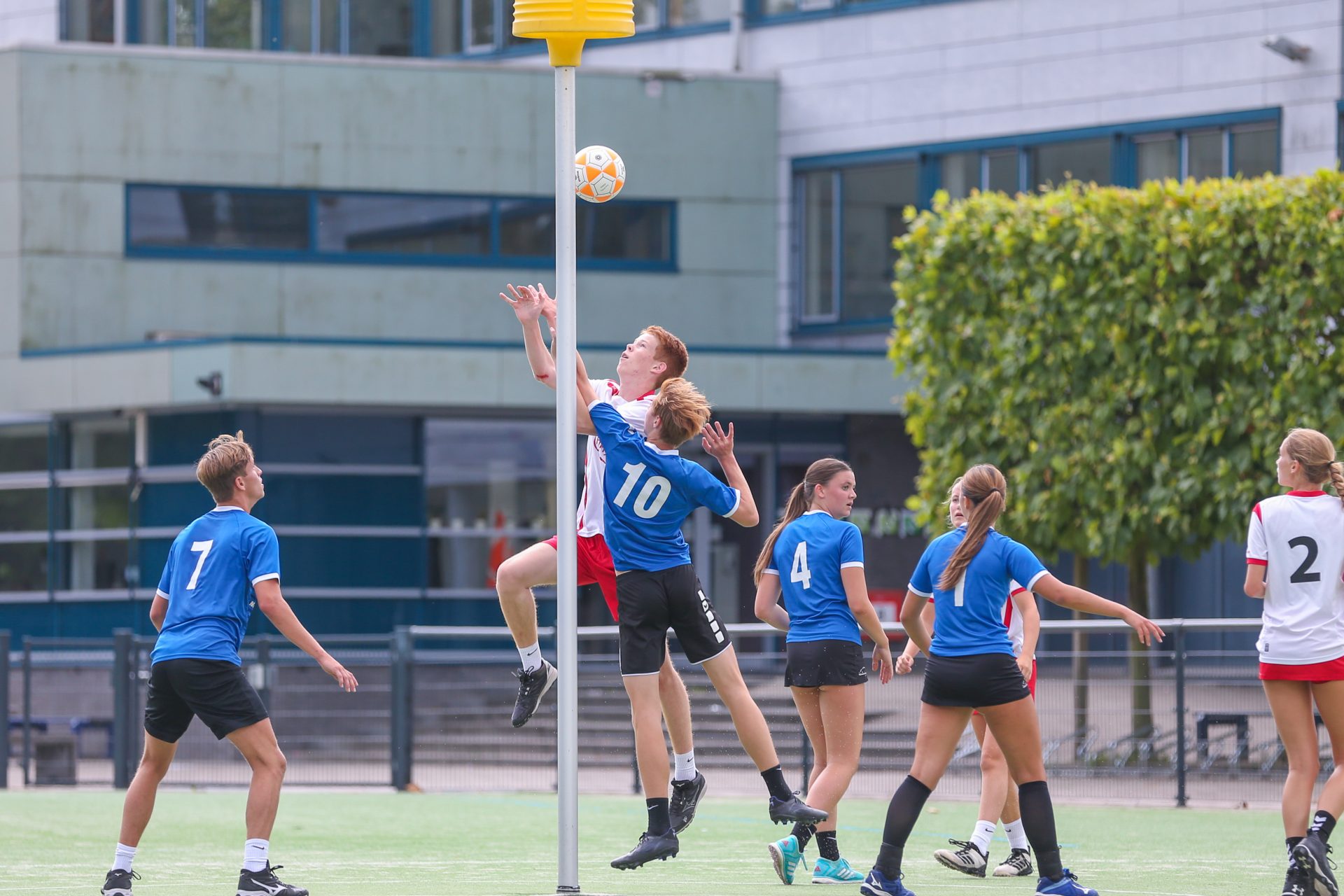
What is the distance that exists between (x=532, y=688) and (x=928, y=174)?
20997 mm

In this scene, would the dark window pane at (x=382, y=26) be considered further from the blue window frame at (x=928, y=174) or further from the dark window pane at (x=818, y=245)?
the dark window pane at (x=818, y=245)

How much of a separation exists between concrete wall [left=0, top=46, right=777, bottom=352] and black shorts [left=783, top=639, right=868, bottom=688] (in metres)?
19.9

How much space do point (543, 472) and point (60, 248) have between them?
7.15m

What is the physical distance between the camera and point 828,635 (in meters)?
9.78

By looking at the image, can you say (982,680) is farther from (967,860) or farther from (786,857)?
(967,860)

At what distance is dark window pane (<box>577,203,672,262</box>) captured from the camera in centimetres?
3020

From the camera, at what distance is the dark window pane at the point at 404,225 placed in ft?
95.5

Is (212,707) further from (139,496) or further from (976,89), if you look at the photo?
(976,89)

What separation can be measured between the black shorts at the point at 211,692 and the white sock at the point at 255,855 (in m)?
0.48

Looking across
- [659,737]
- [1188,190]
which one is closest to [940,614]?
[659,737]

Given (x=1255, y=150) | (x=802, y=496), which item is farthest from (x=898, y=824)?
(x=1255, y=150)

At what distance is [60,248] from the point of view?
2770cm

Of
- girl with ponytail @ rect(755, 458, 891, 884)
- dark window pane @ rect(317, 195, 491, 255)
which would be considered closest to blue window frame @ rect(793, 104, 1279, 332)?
dark window pane @ rect(317, 195, 491, 255)

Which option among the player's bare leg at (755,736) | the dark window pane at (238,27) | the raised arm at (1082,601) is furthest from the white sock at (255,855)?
the dark window pane at (238,27)
